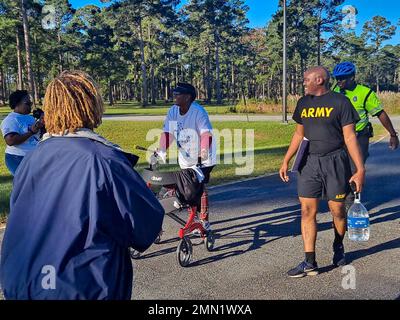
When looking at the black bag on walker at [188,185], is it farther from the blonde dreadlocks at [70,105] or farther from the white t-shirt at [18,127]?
the blonde dreadlocks at [70,105]

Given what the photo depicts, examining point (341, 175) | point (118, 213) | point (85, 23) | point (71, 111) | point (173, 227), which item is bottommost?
point (173, 227)

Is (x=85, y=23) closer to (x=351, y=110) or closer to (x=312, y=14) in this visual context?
(x=312, y=14)

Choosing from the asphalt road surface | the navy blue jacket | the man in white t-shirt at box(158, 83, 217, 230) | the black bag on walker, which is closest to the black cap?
the man in white t-shirt at box(158, 83, 217, 230)

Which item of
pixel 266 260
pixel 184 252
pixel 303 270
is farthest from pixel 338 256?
pixel 184 252

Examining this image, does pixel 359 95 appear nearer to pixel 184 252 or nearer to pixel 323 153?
pixel 323 153

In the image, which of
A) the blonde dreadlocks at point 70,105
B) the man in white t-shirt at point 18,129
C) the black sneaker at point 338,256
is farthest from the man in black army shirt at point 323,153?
the man in white t-shirt at point 18,129

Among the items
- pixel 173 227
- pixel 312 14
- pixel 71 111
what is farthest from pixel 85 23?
pixel 71 111

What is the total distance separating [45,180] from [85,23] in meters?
55.2

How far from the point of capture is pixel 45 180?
1974mm

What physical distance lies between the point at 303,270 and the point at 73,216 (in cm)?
313

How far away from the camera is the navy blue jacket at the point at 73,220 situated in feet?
6.33

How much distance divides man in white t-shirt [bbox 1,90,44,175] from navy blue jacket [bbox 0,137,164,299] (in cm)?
354
